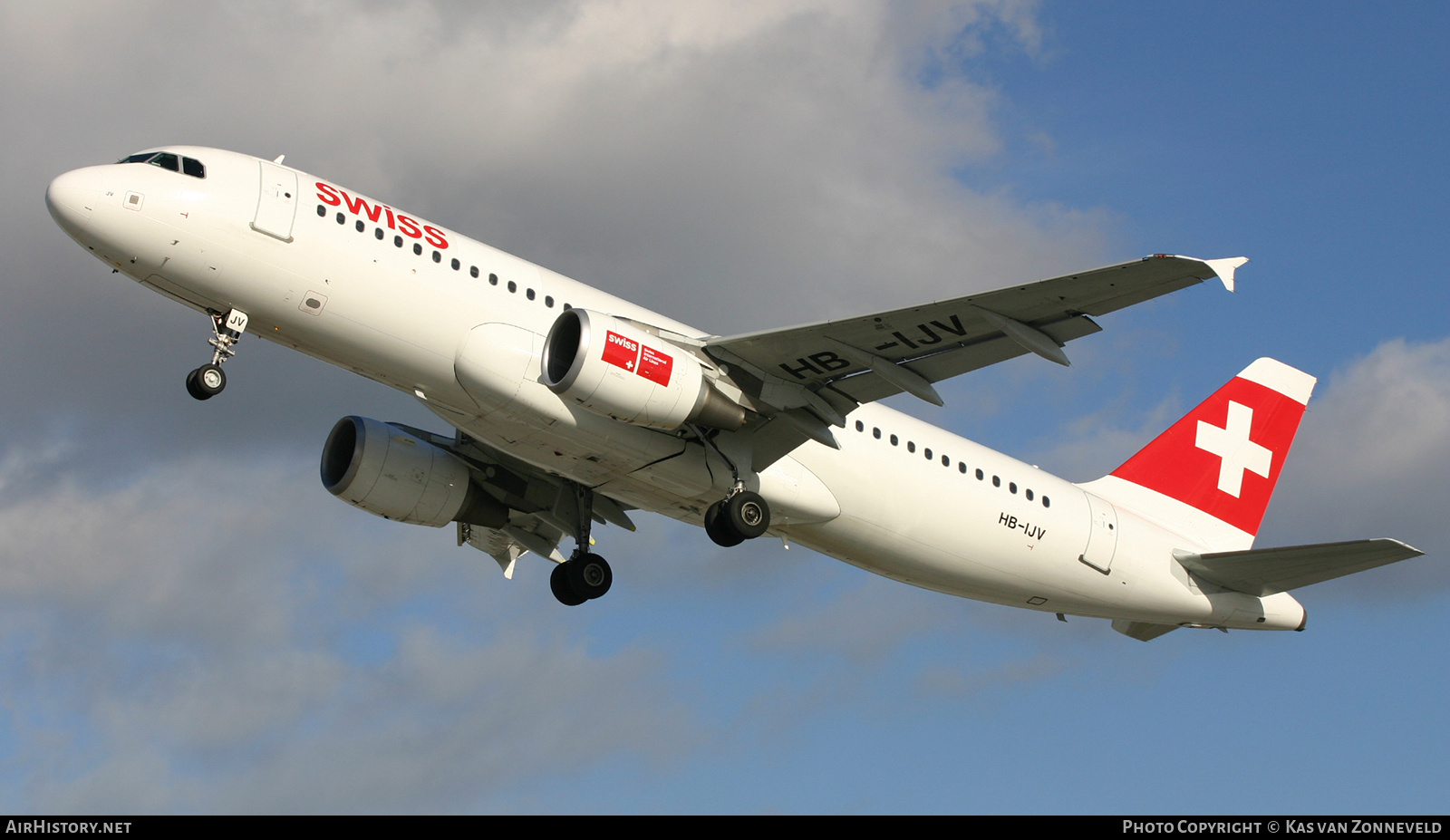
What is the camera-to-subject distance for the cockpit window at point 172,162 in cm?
2264

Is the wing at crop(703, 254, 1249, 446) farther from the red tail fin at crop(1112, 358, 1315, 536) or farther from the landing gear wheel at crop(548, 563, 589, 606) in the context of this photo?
the red tail fin at crop(1112, 358, 1315, 536)

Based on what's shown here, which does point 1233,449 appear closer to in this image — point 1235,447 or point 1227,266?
point 1235,447

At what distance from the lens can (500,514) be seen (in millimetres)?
29984

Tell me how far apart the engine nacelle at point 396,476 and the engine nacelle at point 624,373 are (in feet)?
22.0

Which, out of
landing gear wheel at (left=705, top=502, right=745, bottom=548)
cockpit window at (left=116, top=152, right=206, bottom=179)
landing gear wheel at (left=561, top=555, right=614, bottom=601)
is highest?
cockpit window at (left=116, top=152, right=206, bottom=179)

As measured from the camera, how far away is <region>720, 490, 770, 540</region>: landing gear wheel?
2483 cm

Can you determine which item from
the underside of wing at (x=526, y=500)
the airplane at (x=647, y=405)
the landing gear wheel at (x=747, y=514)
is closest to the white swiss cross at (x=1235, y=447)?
the airplane at (x=647, y=405)

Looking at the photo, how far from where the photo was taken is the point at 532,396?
2336 cm

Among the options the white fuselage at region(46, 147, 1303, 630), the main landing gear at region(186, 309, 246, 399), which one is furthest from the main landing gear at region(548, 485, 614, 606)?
the main landing gear at region(186, 309, 246, 399)

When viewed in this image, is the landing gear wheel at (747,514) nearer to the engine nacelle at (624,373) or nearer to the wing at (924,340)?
the wing at (924,340)

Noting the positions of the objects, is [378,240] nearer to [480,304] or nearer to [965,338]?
[480,304]

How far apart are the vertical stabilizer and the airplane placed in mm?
235

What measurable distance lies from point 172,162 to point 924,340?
12504mm
